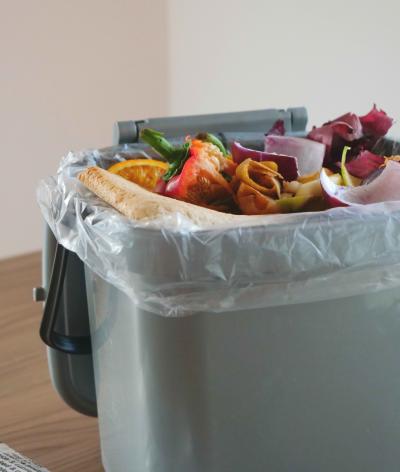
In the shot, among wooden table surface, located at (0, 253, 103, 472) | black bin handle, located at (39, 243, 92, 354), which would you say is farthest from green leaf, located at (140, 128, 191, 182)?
wooden table surface, located at (0, 253, 103, 472)

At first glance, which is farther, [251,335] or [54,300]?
[54,300]

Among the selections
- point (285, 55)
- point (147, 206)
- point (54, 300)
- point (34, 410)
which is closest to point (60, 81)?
point (285, 55)

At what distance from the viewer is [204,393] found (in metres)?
0.47

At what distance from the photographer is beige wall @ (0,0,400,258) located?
1.29 m

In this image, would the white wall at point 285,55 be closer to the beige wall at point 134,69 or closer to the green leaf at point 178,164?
the beige wall at point 134,69

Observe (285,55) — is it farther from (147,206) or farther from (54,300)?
(147,206)

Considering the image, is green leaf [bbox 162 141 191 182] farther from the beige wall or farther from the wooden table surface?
Answer: the beige wall

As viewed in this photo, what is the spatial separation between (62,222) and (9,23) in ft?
3.06

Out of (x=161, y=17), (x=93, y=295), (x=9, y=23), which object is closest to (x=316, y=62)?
(x=161, y=17)

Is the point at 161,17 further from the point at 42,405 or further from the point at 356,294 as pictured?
the point at 356,294

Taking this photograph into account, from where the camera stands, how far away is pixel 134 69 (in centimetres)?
154

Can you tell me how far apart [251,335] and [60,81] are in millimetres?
1102

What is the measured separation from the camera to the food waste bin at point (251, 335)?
44 cm

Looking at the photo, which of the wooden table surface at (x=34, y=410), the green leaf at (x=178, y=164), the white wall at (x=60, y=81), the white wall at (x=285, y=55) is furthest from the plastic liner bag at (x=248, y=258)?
the white wall at (x=60, y=81)
